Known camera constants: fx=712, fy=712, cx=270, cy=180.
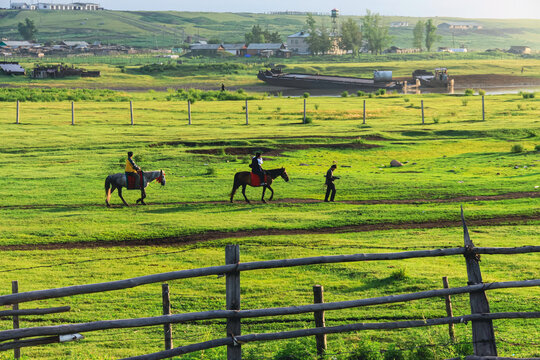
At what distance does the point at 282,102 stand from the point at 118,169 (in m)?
41.8

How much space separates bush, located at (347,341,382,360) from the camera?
34.2ft

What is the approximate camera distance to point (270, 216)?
80.9 ft

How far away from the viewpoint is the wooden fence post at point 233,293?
8922mm

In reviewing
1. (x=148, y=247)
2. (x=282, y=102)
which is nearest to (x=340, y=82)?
(x=282, y=102)

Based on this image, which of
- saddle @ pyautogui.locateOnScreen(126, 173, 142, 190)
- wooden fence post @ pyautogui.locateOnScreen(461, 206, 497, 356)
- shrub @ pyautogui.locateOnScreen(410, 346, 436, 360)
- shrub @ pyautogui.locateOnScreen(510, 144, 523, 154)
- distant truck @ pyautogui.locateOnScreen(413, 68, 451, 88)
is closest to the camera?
wooden fence post @ pyautogui.locateOnScreen(461, 206, 497, 356)

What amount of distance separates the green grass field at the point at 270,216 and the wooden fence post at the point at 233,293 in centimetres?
188

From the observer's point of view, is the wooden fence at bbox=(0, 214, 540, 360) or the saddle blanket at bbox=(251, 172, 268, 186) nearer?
the wooden fence at bbox=(0, 214, 540, 360)

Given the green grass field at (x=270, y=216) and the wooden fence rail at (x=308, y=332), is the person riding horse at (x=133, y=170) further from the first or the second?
the wooden fence rail at (x=308, y=332)

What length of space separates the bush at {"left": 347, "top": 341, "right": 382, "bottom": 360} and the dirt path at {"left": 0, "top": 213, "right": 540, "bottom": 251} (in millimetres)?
11325

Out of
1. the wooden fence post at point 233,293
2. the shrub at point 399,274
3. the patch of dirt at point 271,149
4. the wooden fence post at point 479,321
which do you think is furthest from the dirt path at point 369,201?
the wooden fence post at point 233,293

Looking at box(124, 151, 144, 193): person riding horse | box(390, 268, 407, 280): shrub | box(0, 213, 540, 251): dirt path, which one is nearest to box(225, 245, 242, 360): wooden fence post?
box(390, 268, 407, 280): shrub

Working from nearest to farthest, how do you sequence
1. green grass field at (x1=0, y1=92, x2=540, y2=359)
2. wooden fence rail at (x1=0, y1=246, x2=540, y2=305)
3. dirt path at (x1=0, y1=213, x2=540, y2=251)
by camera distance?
wooden fence rail at (x1=0, y1=246, x2=540, y2=305) < green grass field at (x1=0, y1=92, x2=540, y2=359) < dirt path at (x1=0, y1=213, x2=540, y2=251)

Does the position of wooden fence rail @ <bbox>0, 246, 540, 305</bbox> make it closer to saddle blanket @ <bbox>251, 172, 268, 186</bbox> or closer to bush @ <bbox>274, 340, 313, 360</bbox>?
bush @ <bbox>274, 340, 313, 360</bbox>

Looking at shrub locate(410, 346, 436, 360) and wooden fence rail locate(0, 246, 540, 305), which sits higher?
wooden fence rail locate(0, 246, 540, 305)
